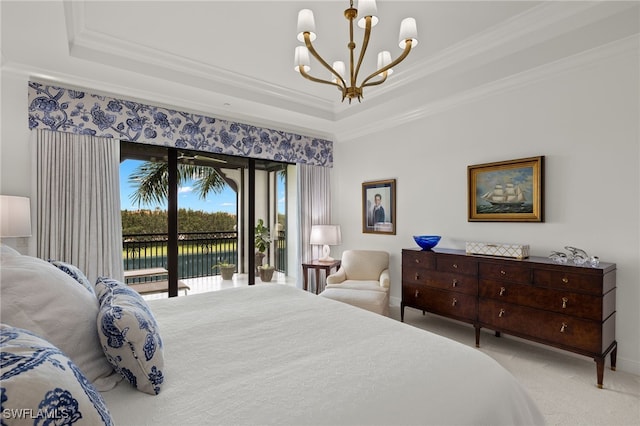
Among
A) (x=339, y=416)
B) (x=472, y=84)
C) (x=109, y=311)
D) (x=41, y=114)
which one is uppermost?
(x=472, y=84)

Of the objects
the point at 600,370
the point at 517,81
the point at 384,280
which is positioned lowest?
the point at 600,370

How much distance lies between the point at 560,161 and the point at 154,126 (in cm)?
423

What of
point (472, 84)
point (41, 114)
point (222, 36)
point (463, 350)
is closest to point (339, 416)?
point (463, 350)

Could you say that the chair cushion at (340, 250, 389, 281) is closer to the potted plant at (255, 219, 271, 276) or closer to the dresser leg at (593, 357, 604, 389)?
the potted plant at (255, 219, 271, 276)

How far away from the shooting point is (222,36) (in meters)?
2.81

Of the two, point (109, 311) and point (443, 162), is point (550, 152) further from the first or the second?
point (109, 311)

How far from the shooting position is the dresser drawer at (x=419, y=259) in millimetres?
3499

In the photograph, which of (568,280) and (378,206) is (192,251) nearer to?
(378,206)

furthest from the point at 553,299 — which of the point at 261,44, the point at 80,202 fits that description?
the point at 80,202

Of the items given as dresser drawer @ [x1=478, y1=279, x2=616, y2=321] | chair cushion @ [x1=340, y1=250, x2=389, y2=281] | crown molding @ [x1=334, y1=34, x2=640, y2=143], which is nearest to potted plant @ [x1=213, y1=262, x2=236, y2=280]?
chair cushion @ [x1=340, y1=250, x2=389, y2=281]

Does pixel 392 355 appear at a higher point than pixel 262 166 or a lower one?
lower

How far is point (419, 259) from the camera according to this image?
3.62m

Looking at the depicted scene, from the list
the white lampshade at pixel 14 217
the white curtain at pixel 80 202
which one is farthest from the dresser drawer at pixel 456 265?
the white lampshade at pixel 14 217

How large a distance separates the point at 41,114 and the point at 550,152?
4.86 metres
